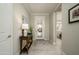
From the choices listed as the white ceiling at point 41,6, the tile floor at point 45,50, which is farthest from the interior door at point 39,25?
the tile floor at point 45,50

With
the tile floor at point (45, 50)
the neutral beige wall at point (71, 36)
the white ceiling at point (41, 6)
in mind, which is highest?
the white ceiling at point (41, 6)

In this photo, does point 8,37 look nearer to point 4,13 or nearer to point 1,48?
point 1,48

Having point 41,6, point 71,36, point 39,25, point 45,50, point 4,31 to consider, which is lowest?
point 45,50

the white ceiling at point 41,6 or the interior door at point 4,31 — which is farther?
the white ceiling at point 41,6

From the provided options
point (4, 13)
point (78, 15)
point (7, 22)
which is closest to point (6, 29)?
point (7, 22)

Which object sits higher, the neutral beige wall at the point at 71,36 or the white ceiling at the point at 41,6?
the white ceiling at the point at 41,6

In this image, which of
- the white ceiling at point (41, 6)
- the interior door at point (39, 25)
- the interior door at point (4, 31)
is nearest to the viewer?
the interior door at point (4, 31)

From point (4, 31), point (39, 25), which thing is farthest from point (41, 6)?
point (39, 25)

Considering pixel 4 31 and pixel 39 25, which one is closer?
pixel 4 31

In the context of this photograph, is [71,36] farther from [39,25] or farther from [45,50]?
[39,25]

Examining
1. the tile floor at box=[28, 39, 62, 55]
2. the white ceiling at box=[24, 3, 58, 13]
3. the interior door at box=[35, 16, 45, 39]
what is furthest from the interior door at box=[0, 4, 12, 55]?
the interior door at box=[35, 16, 45, 39]

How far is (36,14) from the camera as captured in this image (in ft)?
26.2

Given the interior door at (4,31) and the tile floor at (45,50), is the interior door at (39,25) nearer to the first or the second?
the tile floor at (45,50)

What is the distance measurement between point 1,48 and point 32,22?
591 cm
